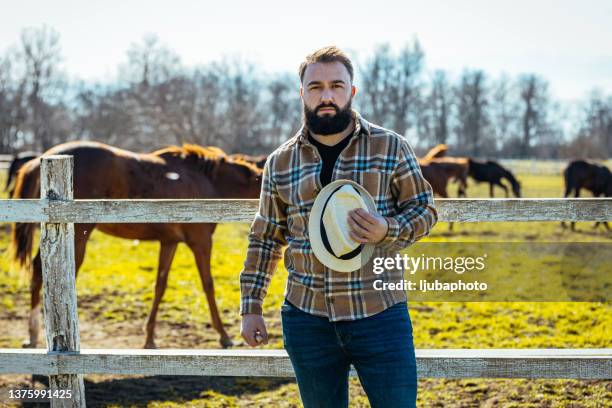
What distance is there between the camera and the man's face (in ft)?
7.53

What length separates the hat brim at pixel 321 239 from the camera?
2.24 metres

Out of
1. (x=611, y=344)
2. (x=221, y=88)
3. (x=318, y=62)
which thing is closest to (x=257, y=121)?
(x=221, y=88)

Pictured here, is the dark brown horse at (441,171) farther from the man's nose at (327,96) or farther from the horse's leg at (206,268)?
the man's nose at (327,96)

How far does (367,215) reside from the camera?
2172 mm

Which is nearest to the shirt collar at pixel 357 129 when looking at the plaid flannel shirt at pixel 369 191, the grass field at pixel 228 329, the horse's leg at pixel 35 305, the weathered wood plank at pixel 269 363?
the plaid flannel shirt at pixel 369 191

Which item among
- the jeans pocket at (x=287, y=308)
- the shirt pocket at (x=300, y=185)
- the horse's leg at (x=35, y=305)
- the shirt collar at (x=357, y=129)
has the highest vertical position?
the shirt collar at (x=357, y=129)

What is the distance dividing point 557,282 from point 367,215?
689cm

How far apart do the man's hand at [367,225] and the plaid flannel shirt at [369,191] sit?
1.9 inches

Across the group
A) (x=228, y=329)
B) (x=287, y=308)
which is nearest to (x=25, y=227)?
(x=228, y=329)

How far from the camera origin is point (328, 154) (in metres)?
2.39

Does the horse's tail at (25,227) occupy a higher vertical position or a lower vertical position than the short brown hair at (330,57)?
lower

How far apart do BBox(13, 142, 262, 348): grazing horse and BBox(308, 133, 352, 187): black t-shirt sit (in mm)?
3869

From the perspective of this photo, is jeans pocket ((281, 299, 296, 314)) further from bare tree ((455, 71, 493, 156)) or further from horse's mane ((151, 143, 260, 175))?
bare tree ((455, 71, 493, 156))

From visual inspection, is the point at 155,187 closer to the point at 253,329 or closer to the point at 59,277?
the point at 59,277
